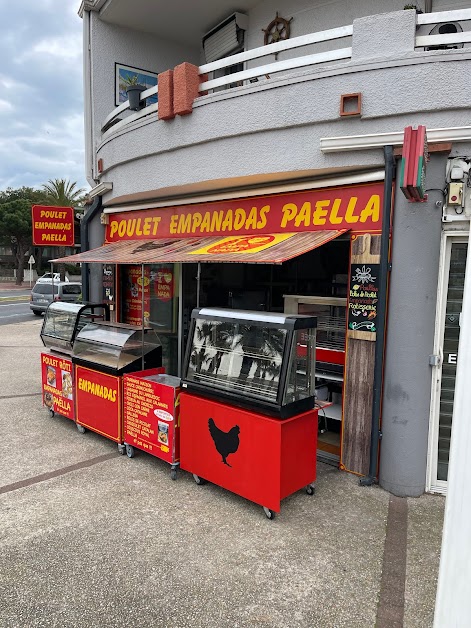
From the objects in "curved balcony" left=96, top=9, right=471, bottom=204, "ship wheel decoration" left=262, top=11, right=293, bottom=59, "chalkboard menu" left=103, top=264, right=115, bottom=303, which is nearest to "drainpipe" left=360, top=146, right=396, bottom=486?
"curved balcony" left=96, top=9, right=471, bottom=204

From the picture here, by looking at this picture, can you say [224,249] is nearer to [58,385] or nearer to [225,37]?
[58,385]

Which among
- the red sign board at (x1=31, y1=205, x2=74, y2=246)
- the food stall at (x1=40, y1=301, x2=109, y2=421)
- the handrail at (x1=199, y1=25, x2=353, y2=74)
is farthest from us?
the red sign board at (x1=31, y1=205, x2=74, y2=246)

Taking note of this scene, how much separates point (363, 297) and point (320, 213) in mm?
1154

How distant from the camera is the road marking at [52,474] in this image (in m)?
4.75

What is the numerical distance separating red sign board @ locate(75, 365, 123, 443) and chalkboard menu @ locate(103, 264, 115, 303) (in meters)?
2.99

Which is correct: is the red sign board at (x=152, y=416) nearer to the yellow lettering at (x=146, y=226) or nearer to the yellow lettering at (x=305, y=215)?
the yellow lettering at (x=305, y=215)

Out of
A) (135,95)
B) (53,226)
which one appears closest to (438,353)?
(135,95)

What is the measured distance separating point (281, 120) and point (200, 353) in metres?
2.88

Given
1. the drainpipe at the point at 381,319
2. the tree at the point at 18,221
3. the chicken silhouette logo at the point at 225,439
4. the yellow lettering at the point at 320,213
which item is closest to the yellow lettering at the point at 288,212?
the yellow lettering at the point at 320,213

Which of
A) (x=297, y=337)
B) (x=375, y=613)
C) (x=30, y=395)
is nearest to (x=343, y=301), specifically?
(x=297, y=337)

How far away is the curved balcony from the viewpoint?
449 centimetres

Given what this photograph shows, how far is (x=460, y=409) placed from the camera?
111cm

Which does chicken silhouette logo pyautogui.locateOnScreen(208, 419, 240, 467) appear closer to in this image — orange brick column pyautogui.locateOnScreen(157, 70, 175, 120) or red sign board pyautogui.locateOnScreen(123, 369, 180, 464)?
red sign board pyautogui.locateOnScreen(123, 369, 180, 464)

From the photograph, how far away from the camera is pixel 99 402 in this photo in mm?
5961
